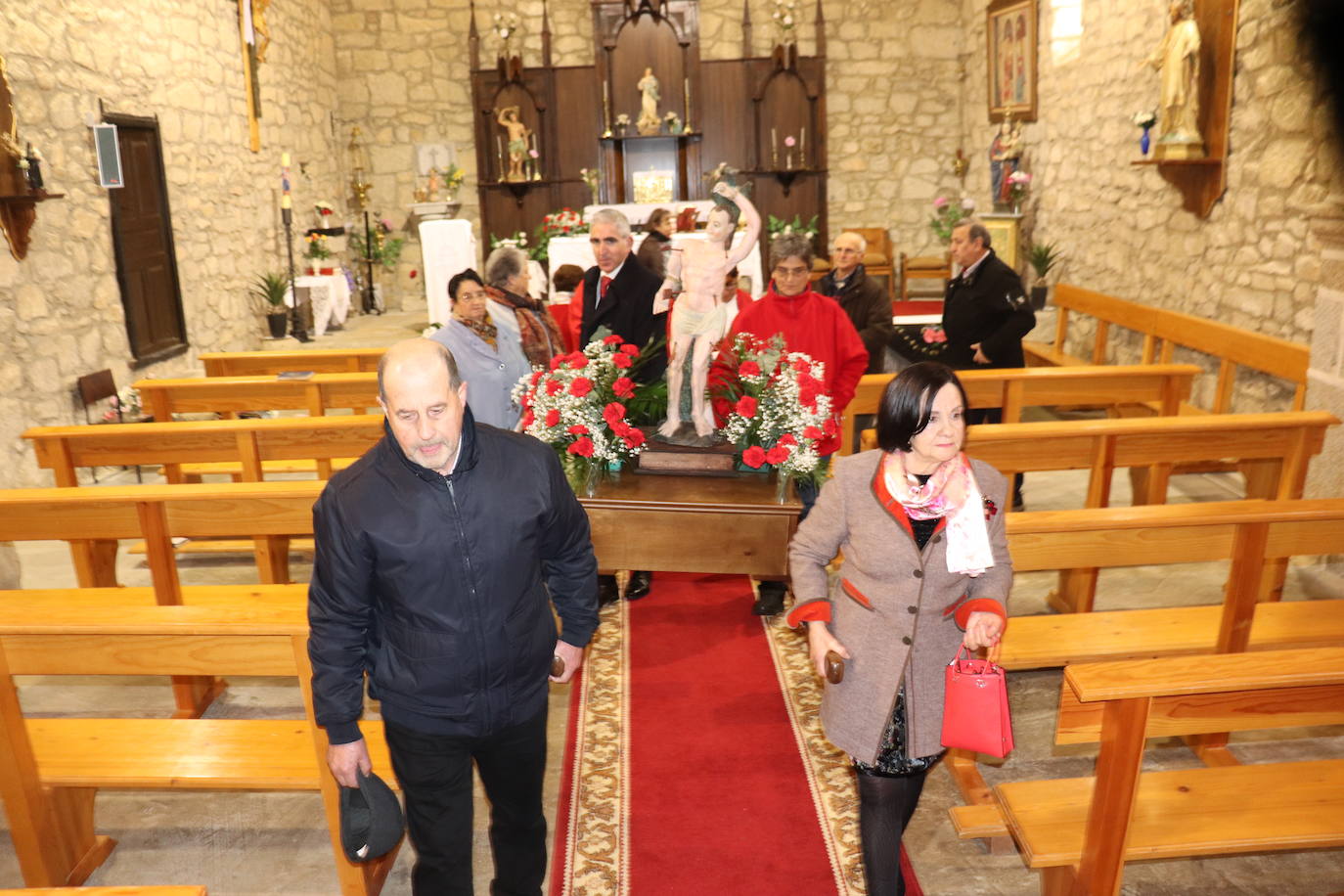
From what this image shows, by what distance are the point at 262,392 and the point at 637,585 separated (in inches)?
90.5

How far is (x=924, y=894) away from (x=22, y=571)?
4443 mm

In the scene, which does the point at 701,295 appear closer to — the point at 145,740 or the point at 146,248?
the point at 145,740

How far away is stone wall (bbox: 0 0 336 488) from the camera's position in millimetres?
6098

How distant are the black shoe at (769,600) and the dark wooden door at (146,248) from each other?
17.4 feet

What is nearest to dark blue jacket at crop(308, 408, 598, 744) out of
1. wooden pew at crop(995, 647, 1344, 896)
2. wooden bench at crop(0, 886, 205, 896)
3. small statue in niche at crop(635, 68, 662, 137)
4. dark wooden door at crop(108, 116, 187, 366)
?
wooden bench at crop(0, 886, 205, 896)

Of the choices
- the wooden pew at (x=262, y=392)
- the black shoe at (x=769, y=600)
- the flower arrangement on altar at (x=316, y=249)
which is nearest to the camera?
the black shoe at (x=769, y=600)

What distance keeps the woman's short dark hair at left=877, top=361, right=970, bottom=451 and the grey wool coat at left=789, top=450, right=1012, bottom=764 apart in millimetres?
104

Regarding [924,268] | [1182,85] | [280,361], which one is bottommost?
[280,361]

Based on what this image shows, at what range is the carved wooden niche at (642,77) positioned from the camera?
11.8 m

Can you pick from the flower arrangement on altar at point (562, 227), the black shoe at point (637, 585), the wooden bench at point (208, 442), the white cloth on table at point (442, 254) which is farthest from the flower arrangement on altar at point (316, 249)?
the black shoe at point (637, 585)

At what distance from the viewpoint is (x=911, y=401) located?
2.13 m

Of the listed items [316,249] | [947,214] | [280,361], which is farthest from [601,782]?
[947,214]

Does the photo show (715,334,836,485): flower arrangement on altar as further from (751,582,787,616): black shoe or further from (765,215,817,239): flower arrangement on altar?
(765,215,817,239): flower arrangement on altar

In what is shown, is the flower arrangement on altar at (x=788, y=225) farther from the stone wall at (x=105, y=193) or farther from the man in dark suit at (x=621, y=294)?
the man in dark suit at (x=621, y=294)
